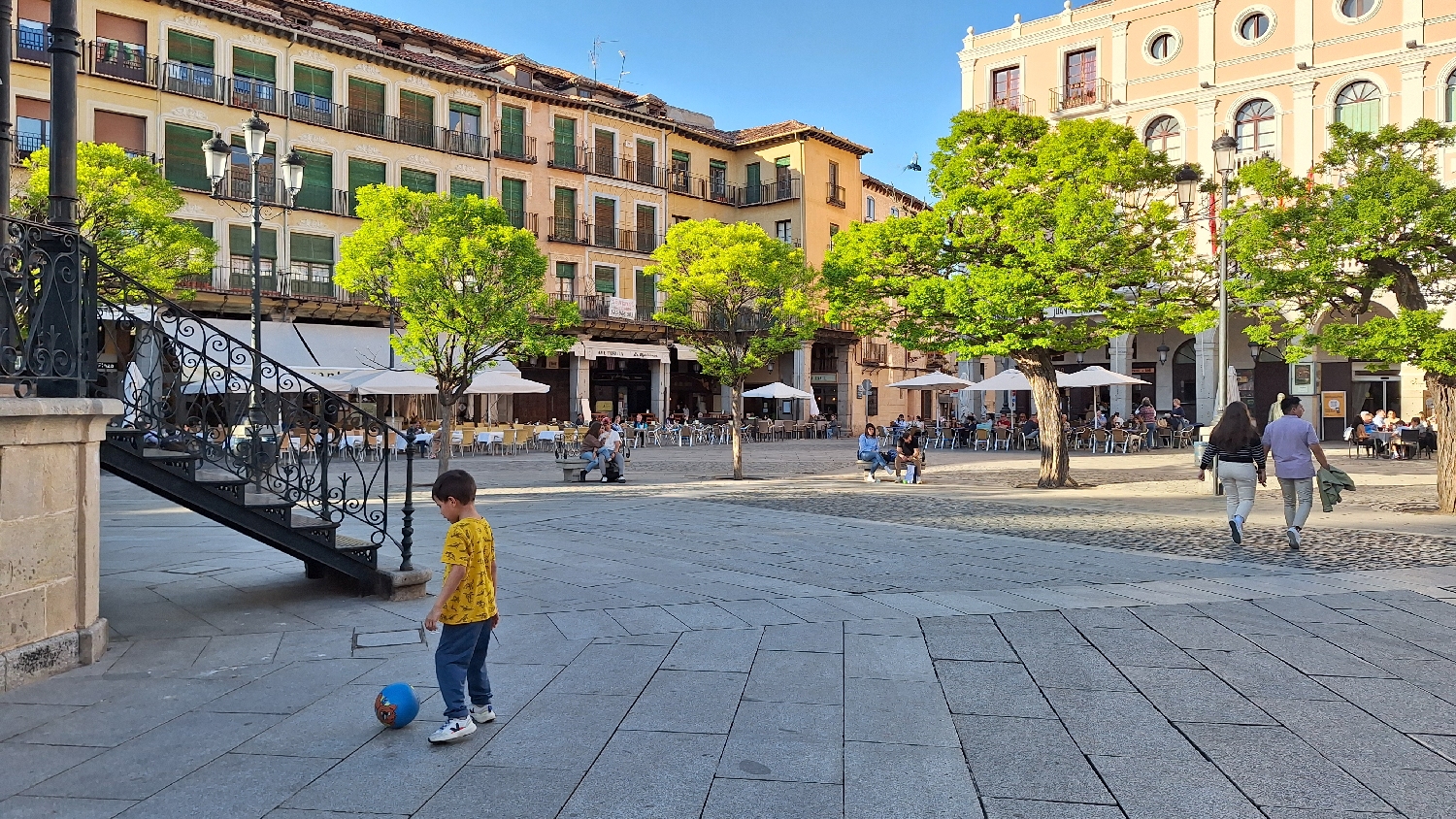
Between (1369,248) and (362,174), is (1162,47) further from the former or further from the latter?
(362,174)

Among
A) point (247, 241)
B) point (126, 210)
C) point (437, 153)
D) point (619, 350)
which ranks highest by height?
point (437, 153)

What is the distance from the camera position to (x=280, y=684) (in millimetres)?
4965

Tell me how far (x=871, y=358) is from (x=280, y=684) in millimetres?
41407

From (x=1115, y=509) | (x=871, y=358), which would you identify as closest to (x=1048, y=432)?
(x=1115, y=509)

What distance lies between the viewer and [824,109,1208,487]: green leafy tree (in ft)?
48.4

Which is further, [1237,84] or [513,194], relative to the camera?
[513,194]

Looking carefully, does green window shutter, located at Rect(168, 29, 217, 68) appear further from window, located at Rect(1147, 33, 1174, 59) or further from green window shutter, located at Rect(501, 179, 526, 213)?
window, located at Rect(1147, 33, 1174, 59)

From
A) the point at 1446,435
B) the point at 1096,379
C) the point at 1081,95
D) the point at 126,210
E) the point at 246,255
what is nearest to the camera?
the point at 1446,435

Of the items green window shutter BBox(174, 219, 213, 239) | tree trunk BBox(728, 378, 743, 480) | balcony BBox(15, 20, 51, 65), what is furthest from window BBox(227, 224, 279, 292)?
tree trunk BBox(728, 378, 743, 480)

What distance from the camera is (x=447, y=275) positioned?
669 inches

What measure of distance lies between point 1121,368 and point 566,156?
21069 mm

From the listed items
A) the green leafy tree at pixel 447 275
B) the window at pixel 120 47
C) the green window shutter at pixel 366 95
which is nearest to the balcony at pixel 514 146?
the green window shutter at pixel 366 95

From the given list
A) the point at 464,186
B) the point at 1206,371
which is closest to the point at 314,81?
the point at 464,186

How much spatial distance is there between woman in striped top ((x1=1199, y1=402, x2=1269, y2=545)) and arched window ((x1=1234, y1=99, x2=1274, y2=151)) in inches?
959
